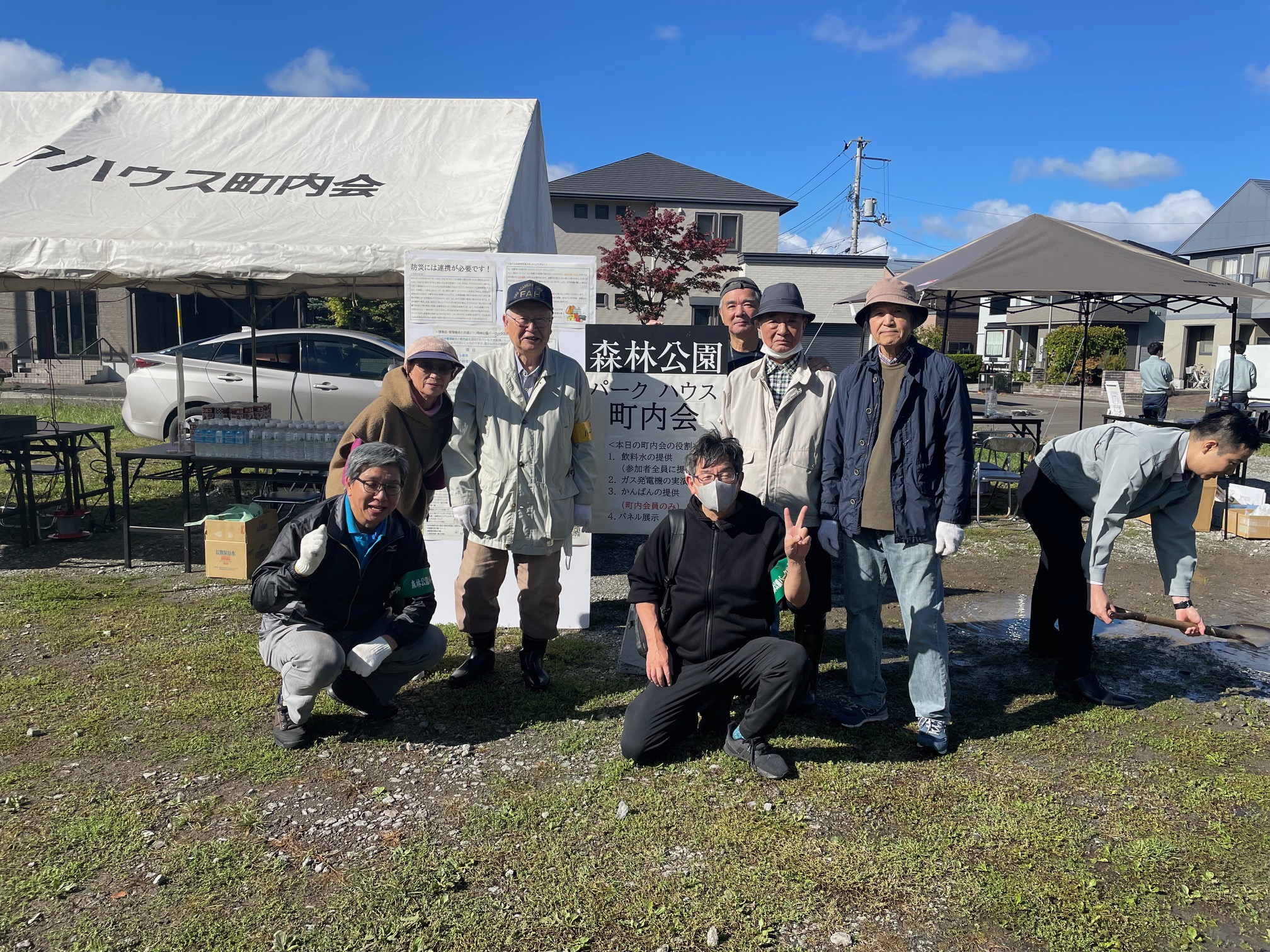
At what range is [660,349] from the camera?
16.5ft

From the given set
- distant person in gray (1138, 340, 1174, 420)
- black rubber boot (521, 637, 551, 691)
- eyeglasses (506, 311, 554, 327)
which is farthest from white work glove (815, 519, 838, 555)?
distant person in gray (1138, 340, 1174, 420)

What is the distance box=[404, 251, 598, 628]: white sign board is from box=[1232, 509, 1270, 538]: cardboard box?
238 inches

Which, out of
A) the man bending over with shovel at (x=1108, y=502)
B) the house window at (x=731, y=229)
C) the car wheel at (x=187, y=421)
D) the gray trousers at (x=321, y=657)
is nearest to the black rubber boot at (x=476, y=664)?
the gray trousers at (x=321, y=657)

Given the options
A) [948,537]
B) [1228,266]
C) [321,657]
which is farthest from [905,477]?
[1228,266]

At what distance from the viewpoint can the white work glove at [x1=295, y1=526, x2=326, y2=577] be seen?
2994 millimetres

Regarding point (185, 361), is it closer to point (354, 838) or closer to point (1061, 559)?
point (354, 838)

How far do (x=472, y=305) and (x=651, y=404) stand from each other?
1.17 metres

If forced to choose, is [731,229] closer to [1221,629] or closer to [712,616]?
[1221,629]

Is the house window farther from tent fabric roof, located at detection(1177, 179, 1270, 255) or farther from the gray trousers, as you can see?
the gray trousers

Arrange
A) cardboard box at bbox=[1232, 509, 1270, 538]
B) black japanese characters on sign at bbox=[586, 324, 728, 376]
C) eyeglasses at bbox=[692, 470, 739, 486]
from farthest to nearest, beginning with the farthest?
cardboard box at bbox=[1232, 509, 1270, 538]
black japanese characters on sign at bbox=[586, 324, 728, 376]
eyeglasses at bbox=[692, 470, 739, 486]

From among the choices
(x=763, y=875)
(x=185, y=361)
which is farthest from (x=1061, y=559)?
(x=185, y=361)

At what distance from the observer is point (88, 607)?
505cm

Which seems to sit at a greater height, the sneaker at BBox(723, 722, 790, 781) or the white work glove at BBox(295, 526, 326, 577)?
the white work glove at BBox(295, 526, 326, 577)

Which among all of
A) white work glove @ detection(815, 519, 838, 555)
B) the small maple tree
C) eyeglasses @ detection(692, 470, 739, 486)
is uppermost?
the small maple tree
